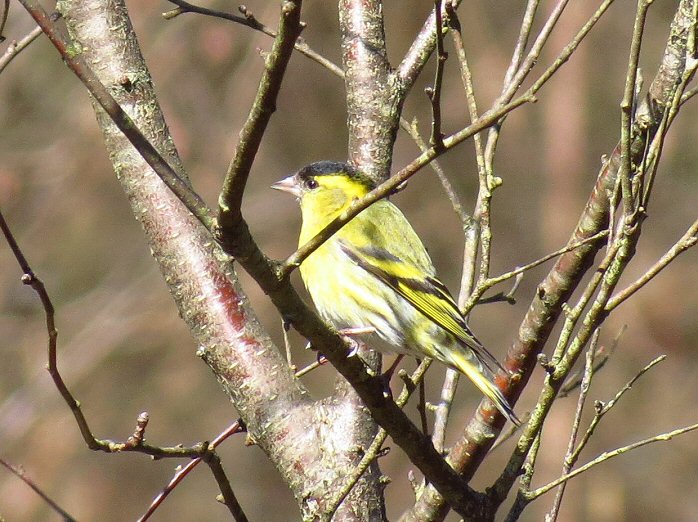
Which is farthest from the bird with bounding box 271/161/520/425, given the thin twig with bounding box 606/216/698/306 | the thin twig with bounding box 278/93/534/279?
the thin twig with bounding box 278/93/534/279

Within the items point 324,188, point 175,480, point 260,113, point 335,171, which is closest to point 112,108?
point 260,113

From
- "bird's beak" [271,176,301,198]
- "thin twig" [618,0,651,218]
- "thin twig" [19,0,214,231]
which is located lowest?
"thin twig" [618,0,651,218]

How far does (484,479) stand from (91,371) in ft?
11.8

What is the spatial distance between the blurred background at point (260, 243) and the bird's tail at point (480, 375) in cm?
457

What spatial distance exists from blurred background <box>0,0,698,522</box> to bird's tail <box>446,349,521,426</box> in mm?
4571

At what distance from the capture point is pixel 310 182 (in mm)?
4496

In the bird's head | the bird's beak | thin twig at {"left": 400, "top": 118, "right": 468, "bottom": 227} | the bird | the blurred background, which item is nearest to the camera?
thin twig at {"left": 400, "top": 118, "right": 468, "bottom": 227}

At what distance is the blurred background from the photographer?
7793mm

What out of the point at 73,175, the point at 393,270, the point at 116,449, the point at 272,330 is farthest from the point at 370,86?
the point at 272,330

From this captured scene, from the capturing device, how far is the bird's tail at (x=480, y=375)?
2.82 metres

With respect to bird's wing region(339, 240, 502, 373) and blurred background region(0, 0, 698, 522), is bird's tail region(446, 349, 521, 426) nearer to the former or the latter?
bird's wing region(339, 240, 502, 373)

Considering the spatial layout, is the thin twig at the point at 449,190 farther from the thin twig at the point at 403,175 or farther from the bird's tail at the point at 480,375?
the thin twig at the point at 403,175

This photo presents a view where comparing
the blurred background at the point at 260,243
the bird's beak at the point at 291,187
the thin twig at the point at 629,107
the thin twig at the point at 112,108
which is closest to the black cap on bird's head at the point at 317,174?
the bird's beak at the point at 291,187

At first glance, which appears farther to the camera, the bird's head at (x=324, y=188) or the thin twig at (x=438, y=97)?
the bird's head at (x=324, y=188)
